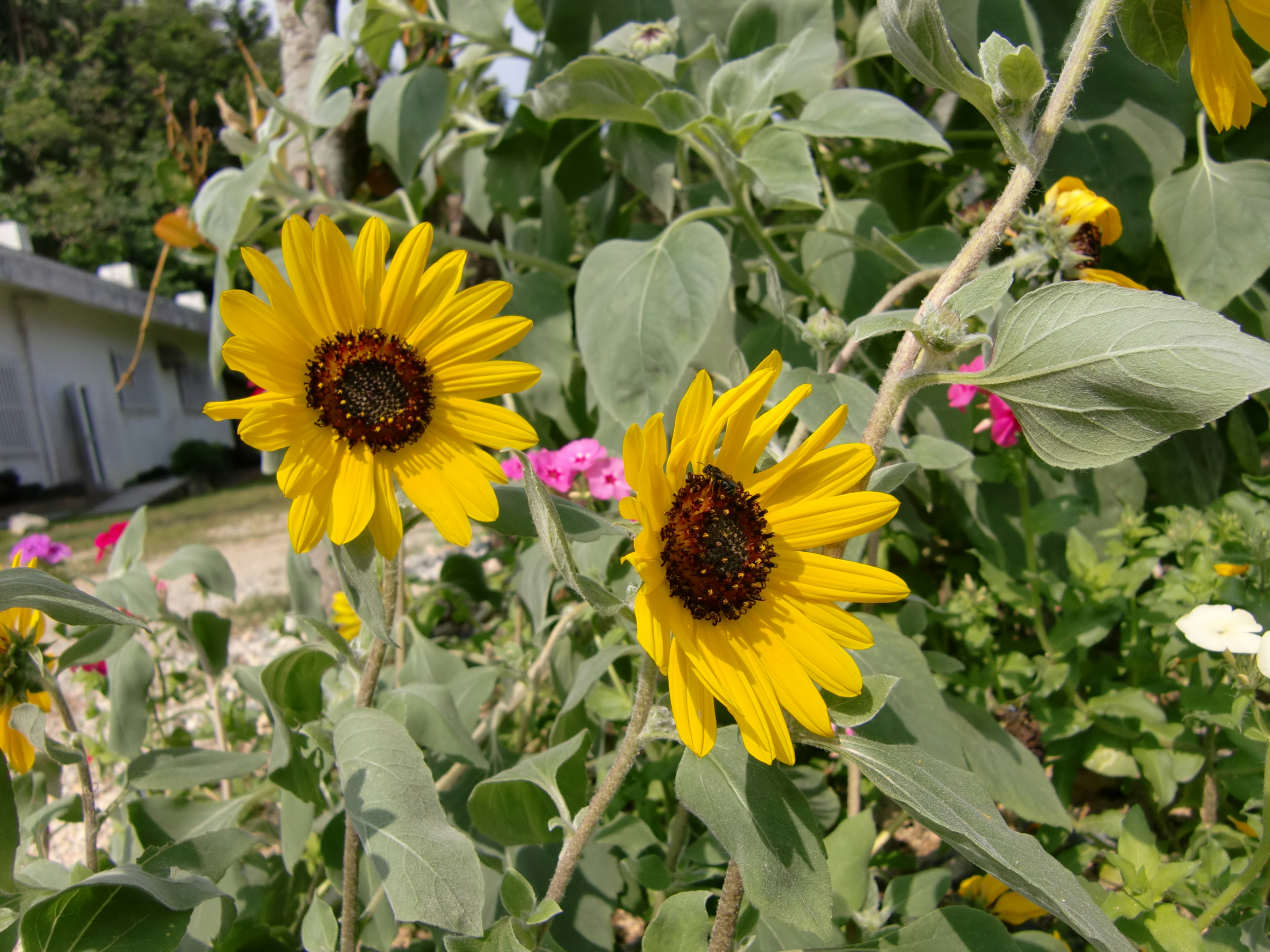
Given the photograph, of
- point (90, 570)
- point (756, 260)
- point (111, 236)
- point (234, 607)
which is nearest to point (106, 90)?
point (111, 236)

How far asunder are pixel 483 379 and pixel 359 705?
350mm

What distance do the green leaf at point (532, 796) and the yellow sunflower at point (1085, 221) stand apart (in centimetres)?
73

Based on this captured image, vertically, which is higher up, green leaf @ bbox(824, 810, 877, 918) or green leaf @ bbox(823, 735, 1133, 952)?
green leaf @ bbox(823, 735, 1133, 952)

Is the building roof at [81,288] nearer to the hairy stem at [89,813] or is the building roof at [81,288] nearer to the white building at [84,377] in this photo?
the white building at [84,377]

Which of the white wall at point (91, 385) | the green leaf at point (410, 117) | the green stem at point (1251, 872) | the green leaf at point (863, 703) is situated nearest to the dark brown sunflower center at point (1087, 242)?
the green stem at point (1251, 872)

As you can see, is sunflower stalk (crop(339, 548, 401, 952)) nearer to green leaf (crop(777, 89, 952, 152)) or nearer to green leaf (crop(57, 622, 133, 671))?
green leaf (crop(57, 622, 133, 671))

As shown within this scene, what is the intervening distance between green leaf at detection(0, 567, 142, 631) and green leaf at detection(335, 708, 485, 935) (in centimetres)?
21

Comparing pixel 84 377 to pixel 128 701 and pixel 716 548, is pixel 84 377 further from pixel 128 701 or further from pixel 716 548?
pixel 716 548

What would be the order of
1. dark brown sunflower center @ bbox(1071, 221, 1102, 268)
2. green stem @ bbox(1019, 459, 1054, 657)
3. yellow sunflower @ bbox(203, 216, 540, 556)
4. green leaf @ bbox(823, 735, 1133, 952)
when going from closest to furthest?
green leaf @ bbox(823, 735, 1133, 952)
yellow sunflower @ bbox(203, 216, 540, 556)
dark brown sunflower center @ bbox(1071, 221, 1102, 268)
green stem @ bbox(1019, 459, 1054, 657)

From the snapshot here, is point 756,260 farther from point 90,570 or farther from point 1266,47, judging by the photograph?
point 90,570

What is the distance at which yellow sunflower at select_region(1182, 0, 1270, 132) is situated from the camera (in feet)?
2.06

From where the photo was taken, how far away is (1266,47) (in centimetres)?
64

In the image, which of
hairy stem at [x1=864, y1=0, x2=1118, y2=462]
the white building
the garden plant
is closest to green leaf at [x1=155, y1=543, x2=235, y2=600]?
the garden plant

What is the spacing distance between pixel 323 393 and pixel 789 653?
48 cm
